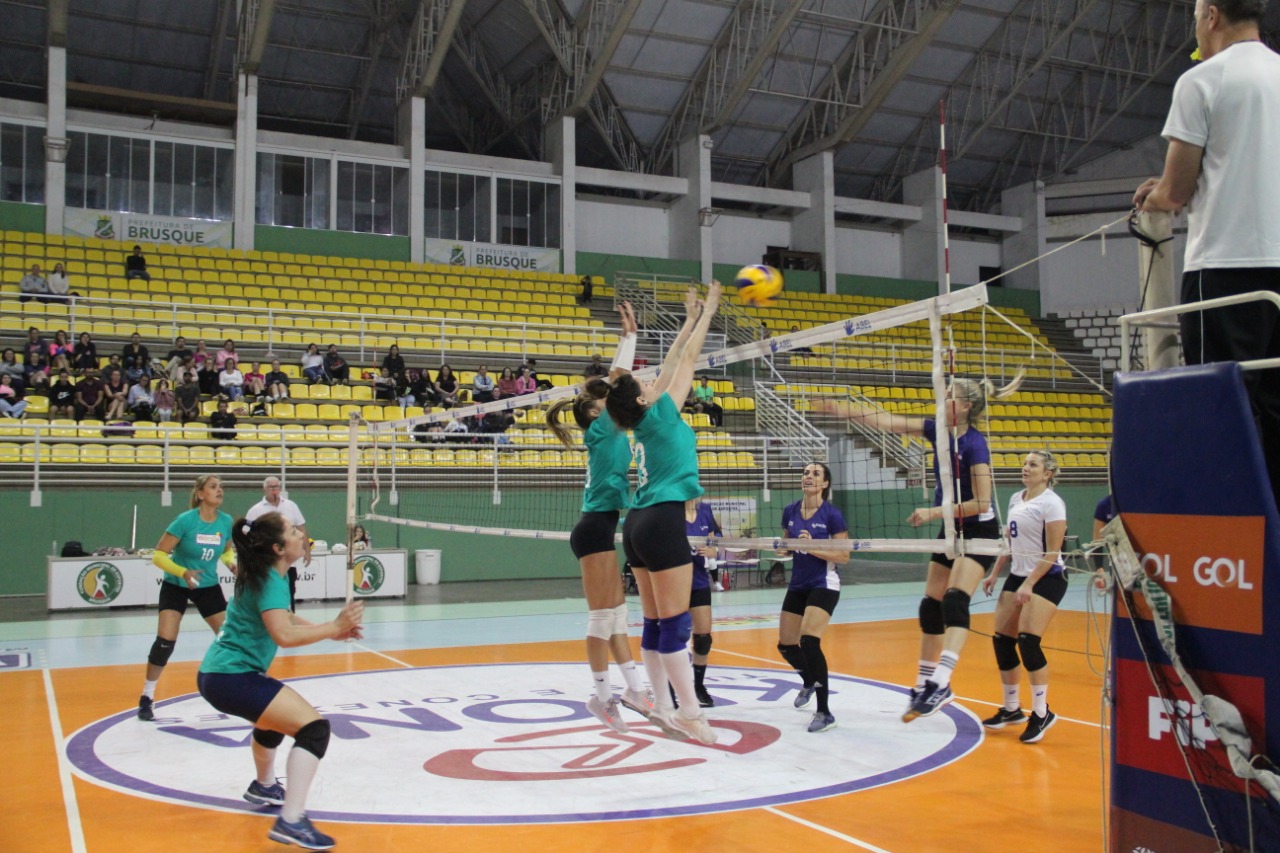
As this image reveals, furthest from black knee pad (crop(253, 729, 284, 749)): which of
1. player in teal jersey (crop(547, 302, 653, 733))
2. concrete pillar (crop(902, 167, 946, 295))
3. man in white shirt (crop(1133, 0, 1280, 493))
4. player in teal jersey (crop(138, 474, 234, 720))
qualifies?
concrete pillar (crop(902, 167, 946, 295))

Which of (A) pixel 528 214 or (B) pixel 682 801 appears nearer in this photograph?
(B) pixel 682 801

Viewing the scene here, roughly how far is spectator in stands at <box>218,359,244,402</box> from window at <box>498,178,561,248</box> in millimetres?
11461

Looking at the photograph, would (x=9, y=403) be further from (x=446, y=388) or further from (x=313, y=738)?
(x=313, y=738)

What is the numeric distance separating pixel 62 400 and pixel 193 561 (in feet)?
35.1

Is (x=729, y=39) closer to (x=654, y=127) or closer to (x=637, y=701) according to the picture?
(x=654, y=127)

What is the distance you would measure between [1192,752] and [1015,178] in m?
35.3

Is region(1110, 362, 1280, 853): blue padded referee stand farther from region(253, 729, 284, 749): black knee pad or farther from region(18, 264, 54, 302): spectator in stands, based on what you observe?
region(18, 264, 54, 302): spectator in stands

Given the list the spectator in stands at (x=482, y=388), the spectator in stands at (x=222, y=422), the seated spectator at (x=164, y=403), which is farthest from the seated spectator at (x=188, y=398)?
the spectator in stands at (x=482, y=388)

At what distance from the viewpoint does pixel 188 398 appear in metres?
17.2

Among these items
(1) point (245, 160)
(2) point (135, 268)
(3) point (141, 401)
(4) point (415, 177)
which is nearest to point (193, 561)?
(3) point (141, 401)

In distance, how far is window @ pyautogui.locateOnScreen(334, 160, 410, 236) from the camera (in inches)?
1062

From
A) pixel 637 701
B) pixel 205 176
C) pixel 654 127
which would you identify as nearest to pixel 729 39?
pixel 654 127

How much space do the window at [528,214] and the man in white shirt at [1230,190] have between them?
86.5ft

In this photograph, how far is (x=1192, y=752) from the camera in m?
2.61
